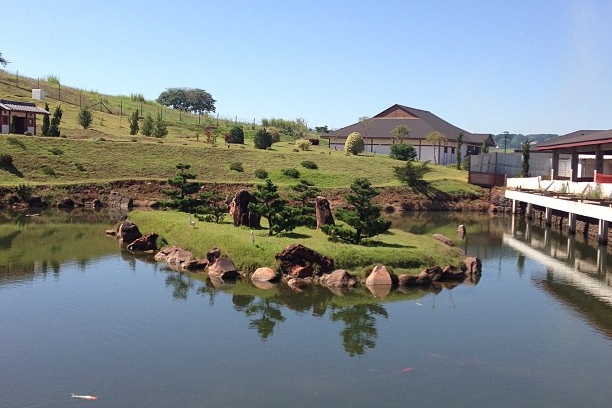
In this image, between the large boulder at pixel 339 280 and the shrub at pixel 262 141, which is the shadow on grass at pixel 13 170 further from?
the large boulder at pixel 339 280

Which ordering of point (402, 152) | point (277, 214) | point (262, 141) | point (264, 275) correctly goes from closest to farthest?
1. point (264, 275)
2. point (277, 214)
3. point (262, 141)
4. point (402, 152)

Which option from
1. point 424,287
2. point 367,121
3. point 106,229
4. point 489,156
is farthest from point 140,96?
point 424,287

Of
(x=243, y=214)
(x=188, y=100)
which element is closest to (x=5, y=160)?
(x=243, y=214)

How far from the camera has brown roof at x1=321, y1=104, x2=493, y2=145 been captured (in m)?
82.4

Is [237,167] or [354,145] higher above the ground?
[354,145]

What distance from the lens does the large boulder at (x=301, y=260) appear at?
23906 millimetres

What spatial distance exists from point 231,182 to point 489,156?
92.2ft

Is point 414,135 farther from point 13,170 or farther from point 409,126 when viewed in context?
point 13,170

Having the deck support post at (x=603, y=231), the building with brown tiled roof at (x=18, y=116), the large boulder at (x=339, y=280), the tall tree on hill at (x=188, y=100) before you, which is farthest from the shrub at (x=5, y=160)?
the tall tree on hill at (x=188, y=100)

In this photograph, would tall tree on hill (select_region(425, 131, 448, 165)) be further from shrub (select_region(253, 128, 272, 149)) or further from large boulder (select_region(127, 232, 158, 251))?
large boulder (select_region(127, 232, 158, 251))

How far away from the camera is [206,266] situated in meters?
26.3

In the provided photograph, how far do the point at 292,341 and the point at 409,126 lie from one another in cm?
6939

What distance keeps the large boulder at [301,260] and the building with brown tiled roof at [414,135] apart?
Answer: 56.7m

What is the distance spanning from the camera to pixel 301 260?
24016mm
